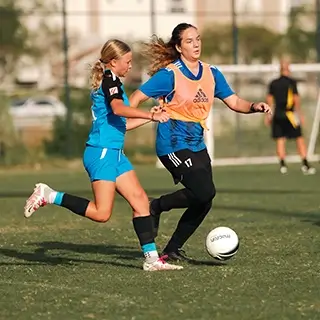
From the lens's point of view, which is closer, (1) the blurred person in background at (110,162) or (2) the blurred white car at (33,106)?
(1) the blurred person in background at (110,162)

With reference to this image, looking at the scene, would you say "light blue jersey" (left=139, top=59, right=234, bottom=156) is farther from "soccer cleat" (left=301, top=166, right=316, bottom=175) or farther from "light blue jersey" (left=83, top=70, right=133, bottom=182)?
"soccer cleat" (left=301, top=166, right=316, bottom=175)

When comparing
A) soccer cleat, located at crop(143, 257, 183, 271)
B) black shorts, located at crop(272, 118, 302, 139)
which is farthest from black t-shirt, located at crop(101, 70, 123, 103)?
black shorts, located at crop(272, 118, 302, 139)

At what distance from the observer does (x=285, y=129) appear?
20000 mm

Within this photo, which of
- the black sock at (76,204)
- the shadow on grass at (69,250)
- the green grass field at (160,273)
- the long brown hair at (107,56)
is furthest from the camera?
the shadow on grass at (69,250)

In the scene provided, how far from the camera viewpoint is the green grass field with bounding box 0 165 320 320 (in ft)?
21.3

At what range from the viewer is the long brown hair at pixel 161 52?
8625 millimetres

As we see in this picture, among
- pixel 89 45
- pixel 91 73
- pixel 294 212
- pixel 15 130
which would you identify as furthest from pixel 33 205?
pixel 89 45

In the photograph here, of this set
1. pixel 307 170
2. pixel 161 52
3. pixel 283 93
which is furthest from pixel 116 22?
pixel 161 52

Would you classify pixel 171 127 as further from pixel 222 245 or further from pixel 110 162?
pixel 222 245

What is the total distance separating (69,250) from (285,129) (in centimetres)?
1089

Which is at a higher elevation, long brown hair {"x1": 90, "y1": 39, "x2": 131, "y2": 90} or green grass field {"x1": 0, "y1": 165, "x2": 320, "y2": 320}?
long brown hair {"x1": 90, "y1": 39, "x2": 131, "y2": 90}

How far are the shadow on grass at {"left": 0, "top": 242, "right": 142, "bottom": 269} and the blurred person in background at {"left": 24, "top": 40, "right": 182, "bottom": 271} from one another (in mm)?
407

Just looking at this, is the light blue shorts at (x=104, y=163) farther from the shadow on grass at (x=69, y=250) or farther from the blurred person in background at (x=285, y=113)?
the blurred person in background at (x=285, y=113)

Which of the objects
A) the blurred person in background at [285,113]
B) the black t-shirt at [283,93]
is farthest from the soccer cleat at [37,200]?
the black t-shirt at [283,93]
